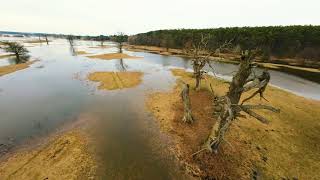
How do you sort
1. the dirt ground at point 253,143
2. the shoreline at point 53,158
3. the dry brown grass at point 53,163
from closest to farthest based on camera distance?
the dry brown grass at point 53,163
the shoreline at point 53,158
the dirt ground at point 253,143

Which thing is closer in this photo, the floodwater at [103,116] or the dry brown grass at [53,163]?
the dry brown grass at [53,163]

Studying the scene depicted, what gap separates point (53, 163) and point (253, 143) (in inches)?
669

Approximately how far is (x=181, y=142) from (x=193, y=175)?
14.2 ft

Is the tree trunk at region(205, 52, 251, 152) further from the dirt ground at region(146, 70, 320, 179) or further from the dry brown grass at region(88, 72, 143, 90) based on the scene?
the dry brown grass at region(88, 72, 143, 90)

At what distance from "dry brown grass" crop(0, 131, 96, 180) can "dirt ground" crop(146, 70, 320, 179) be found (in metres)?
7.62

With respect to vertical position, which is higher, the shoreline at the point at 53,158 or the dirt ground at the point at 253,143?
the dirt ground at the point at 253,143

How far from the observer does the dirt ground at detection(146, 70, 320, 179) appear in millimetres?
13609

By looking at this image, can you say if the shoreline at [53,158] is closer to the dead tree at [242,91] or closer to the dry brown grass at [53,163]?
the dry brown grass at [53,163]

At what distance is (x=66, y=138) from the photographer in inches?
693

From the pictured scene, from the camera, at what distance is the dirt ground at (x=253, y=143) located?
13.6 meters

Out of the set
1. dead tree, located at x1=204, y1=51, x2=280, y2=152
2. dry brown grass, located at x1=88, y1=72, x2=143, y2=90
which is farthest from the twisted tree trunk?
dry brown grass, located at x1=88, y1=72, x2=143, y2=90

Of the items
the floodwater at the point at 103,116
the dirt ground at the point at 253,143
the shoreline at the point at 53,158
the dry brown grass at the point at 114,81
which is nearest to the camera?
the shoreline at the point at 53,158

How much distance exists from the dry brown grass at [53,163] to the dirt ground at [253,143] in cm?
762

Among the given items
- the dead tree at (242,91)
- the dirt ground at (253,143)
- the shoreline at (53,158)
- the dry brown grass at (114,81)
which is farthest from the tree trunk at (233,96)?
the dry brown grass at (114,81)
